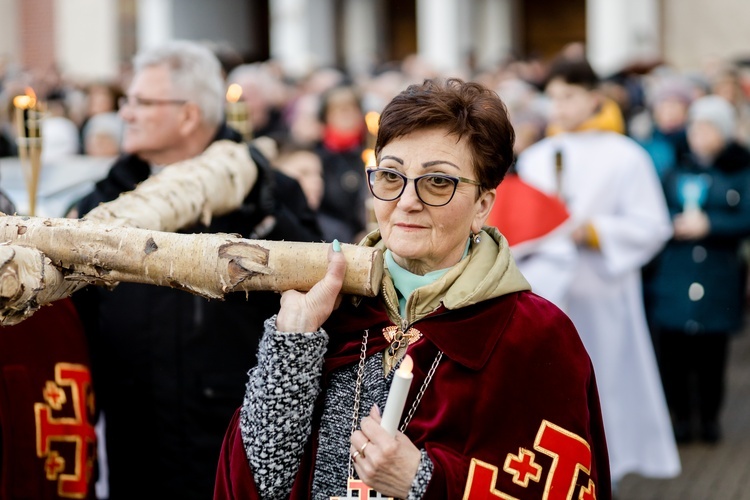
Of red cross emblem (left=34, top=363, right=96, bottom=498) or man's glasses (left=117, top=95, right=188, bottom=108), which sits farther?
man's glasses (left=117, top=95, right=188, bottom=108)

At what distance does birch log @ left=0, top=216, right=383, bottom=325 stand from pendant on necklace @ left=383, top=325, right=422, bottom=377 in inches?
5.3

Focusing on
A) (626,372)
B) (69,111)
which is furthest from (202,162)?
(69,111)

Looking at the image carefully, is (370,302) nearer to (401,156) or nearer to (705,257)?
(401,156)

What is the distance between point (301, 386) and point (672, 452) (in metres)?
4.67

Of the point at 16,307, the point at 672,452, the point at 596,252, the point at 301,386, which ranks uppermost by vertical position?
the point at 16,307

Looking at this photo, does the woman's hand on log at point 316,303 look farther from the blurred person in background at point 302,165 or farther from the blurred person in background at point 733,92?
the blurred person in background at point 733,92

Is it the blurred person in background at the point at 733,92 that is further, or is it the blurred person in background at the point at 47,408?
the blurred person in background at the point at 733,92

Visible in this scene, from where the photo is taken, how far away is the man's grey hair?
4551 mm

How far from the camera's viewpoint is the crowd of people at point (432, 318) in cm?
280

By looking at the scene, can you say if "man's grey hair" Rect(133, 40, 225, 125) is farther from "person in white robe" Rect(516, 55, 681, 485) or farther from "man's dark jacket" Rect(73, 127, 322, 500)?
"person in white robe" Rect(516, 55, 681, 485)

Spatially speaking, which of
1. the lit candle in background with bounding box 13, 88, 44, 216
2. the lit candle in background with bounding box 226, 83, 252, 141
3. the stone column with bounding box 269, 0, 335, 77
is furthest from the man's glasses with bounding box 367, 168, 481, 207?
the stone column with bounding box 269, 0, 335, 77

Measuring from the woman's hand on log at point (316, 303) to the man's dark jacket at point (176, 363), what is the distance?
143 cm

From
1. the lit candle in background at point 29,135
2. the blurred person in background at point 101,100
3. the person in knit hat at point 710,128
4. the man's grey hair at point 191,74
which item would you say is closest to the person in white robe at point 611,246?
the person in knit hat at point 710,128

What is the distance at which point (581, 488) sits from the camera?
286 cm
